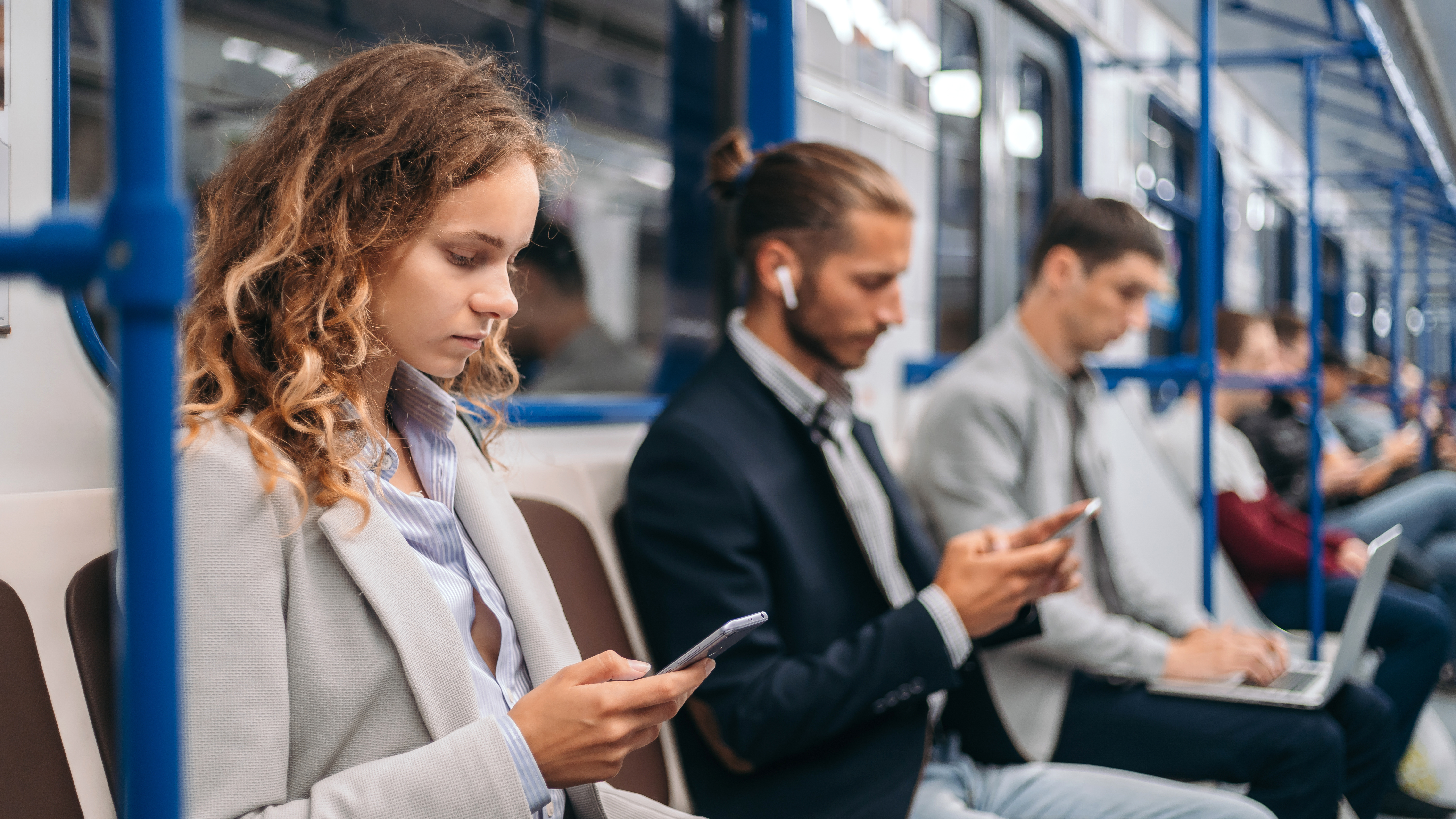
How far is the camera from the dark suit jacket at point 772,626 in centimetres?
133

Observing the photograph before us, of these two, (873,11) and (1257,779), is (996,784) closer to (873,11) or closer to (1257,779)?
(1257,779)

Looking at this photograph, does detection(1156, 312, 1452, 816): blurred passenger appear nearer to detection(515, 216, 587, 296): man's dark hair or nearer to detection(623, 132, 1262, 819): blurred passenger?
detection(623, 132, 1262, 819): blurred passenger

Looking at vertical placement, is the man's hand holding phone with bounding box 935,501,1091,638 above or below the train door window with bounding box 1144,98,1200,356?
below

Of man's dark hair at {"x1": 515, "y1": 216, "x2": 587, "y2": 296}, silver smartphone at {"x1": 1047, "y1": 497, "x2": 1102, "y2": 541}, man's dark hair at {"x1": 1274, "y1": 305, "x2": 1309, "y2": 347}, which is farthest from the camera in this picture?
man's dark hair at {"x1": 1274, "y1": 305, "x2": 1309, "y2": 347}

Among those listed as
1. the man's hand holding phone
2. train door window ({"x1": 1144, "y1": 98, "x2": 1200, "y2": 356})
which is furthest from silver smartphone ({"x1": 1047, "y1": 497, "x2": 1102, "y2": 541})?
train door window ({"x1": 1144, "y1": 98, "x2": 1200, "y2": 356})

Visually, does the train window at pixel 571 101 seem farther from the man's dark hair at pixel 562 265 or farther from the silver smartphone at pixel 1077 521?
the silver smartphone at pixel 1077 521

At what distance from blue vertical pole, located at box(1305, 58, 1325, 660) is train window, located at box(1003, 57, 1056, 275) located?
2.88ft

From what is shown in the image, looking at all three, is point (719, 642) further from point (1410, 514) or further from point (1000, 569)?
point (1410, 514)

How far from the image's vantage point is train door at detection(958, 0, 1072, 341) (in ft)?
11.4

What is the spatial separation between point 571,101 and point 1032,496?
1.24m

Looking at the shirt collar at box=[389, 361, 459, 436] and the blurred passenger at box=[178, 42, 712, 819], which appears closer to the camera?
the blurred passenger at box=[178, 42, 712, 819]

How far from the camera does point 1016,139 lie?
12.5 feet

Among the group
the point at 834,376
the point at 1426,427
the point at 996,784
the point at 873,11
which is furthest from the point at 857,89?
the point at 1426,427

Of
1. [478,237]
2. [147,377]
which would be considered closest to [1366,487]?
[478,237]
